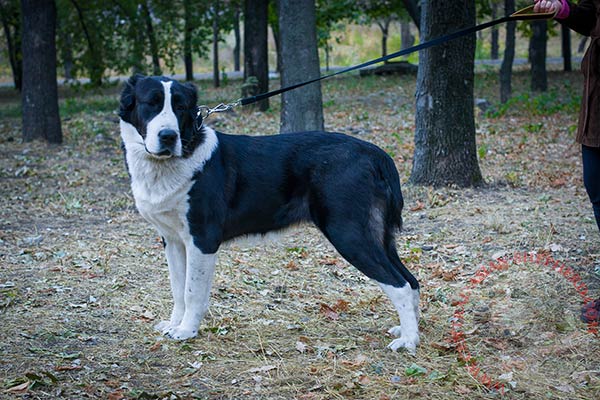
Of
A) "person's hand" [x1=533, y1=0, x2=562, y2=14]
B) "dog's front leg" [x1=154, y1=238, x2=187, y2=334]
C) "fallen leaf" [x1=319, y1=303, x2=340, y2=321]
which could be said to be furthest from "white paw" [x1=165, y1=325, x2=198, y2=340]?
"person's hand" [x1=533, y1=0, x2=562, y2=14]

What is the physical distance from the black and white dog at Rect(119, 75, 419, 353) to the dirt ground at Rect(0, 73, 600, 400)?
0.94 feet

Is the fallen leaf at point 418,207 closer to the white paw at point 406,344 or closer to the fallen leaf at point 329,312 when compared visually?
the fallen leaf at point 329,312

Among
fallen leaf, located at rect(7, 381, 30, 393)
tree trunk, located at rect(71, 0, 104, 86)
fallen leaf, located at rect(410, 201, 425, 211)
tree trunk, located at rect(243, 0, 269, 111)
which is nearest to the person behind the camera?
fallen leaf, located at rect(7, 381, 30, 393)

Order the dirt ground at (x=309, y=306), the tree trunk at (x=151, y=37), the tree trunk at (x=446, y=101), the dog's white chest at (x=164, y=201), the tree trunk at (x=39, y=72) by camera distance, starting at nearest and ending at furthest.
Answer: the dirt ground at (x=309, y=306) < the dog's white chest at (x=164, y=201) < the tree trunk at (x=446, y=101) < the tree trunk at (x=39, y=72) < the tree trunk at (x=151, y=37)

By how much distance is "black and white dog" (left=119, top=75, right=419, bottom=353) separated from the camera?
14.3 feet

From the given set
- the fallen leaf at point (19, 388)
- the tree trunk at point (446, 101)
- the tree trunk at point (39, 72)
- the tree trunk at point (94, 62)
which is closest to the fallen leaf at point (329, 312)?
the fallen leaf at point (19, 388)

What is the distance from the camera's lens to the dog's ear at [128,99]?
436cm

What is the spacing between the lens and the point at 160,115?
4.22 metres

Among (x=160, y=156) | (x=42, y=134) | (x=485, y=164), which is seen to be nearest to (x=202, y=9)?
(x=42, y=134)

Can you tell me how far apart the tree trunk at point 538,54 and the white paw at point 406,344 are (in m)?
15.9

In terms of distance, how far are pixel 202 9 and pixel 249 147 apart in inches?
769

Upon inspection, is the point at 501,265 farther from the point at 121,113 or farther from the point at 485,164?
the point at 485,164

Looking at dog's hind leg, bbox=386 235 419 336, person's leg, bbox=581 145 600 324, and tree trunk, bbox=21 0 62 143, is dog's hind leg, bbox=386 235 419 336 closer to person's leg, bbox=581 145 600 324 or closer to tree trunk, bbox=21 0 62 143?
person's leg, bbox=581 145 600 324

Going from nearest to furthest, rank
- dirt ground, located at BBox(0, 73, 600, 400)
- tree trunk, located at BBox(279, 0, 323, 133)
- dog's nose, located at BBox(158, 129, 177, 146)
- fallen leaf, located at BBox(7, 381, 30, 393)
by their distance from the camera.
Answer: fallen leaf, located at BBox(7, 381, 30, 393) → dirt ground, located at BBox(0, 73, 600, 400) → dog's nose, located at BBox(158, 129, 177, 146) → tree trunk, located at BBox(279, 0, 323, 133)
